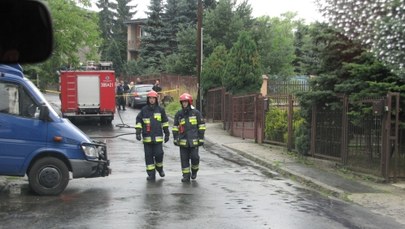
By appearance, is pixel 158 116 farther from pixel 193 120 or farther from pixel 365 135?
pixel 365 135

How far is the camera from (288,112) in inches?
655

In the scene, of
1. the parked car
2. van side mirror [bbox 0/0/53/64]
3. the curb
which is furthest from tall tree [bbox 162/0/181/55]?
van side mirror [bbox 0/0/53/64]

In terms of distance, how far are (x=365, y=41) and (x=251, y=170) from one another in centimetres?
405

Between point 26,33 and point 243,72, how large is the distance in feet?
69.2

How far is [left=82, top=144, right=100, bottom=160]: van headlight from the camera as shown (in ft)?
32.3

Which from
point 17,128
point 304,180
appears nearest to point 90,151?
point 17,128

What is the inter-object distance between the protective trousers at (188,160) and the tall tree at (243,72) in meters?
13.4

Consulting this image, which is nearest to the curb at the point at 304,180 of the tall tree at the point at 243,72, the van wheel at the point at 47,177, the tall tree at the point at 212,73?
the van wheel at the point at 47,177

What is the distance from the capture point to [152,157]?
11.5 metres

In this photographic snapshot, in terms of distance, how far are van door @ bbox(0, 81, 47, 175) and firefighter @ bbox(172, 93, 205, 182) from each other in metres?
2.98

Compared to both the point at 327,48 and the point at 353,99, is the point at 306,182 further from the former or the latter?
the point at 327,48

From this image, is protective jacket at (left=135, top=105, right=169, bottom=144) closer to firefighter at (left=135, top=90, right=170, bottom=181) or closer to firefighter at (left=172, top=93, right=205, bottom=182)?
firefighter at (left=135, top=90, right=170, bottom=181)

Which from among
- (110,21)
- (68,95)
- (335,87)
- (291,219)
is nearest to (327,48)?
(335,87)

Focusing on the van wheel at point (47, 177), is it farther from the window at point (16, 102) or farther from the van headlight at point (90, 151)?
the window at point (16, 102)
